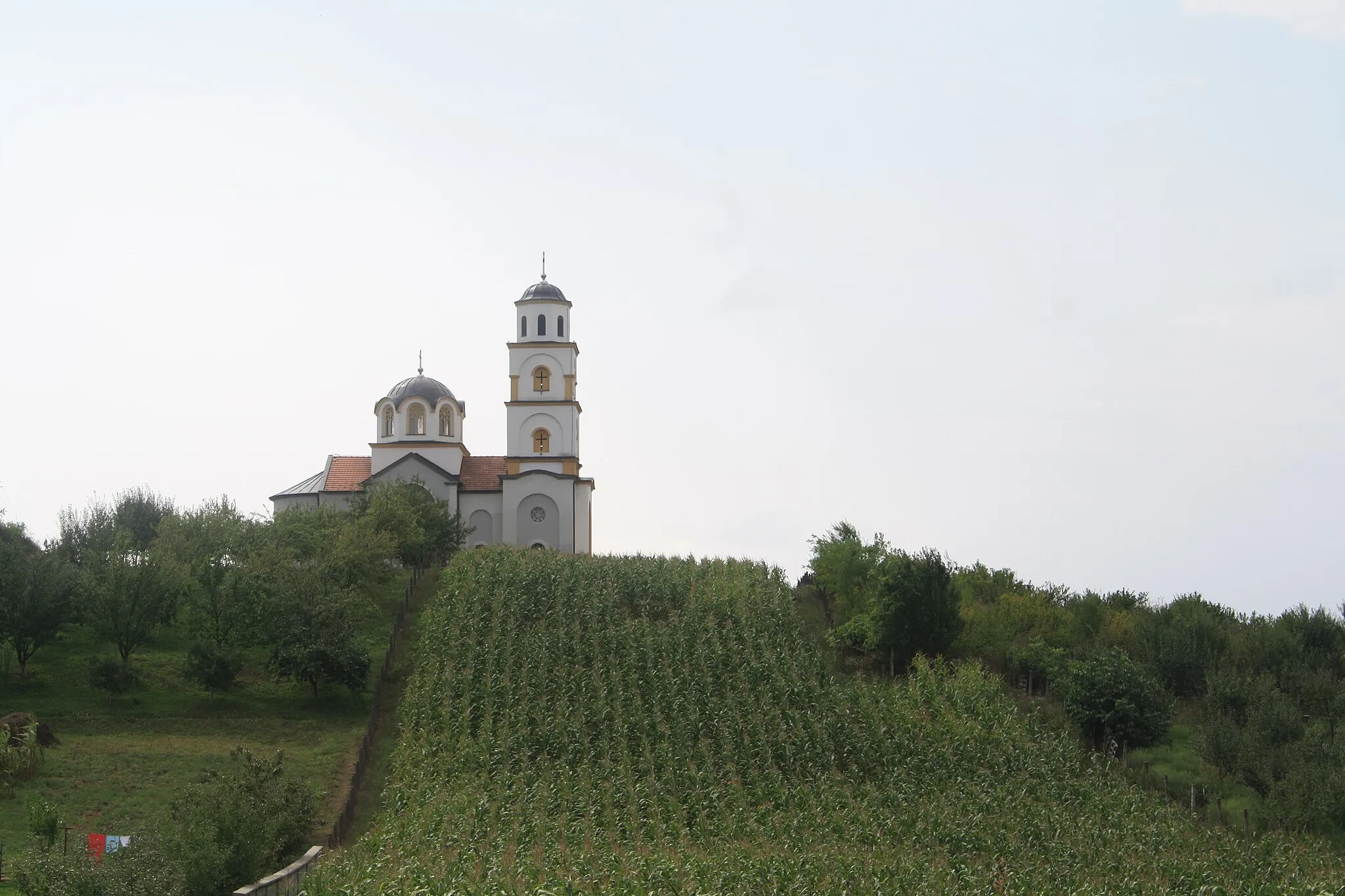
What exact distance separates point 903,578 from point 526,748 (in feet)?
39.3

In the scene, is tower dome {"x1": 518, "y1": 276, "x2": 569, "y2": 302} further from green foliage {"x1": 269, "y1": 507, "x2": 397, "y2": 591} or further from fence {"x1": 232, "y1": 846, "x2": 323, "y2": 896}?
fence {"x1": 232, "y1": 846, "x2": 323, "y2": 896}

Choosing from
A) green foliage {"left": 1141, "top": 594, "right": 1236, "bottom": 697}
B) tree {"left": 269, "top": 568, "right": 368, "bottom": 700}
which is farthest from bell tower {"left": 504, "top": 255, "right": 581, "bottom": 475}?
green foliage {"left": 1141, "top": 594, "right": 1236, "bottom": 697}

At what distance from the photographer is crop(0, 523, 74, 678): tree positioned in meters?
36.1

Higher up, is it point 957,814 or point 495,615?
point 495,615

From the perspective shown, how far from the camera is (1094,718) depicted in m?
31.6

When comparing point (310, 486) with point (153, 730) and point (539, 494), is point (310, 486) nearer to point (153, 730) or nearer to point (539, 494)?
point (539, 494)

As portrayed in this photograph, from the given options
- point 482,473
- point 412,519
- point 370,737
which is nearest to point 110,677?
point 370,737

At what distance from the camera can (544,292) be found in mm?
61188

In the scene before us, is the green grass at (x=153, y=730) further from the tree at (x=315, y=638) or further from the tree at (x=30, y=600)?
the tree at (x=30, y=600)

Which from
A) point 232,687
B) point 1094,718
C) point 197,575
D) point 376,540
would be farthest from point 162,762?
point 1094,718

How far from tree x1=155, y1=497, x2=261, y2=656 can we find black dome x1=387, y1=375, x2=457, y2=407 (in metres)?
14.8

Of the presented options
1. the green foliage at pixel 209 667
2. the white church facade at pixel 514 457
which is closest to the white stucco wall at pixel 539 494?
the white church facade at pixel 514 457

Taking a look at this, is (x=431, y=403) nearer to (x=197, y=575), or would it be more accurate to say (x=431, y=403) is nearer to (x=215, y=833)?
(x=197, y=575)

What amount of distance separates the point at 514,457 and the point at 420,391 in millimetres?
5074
